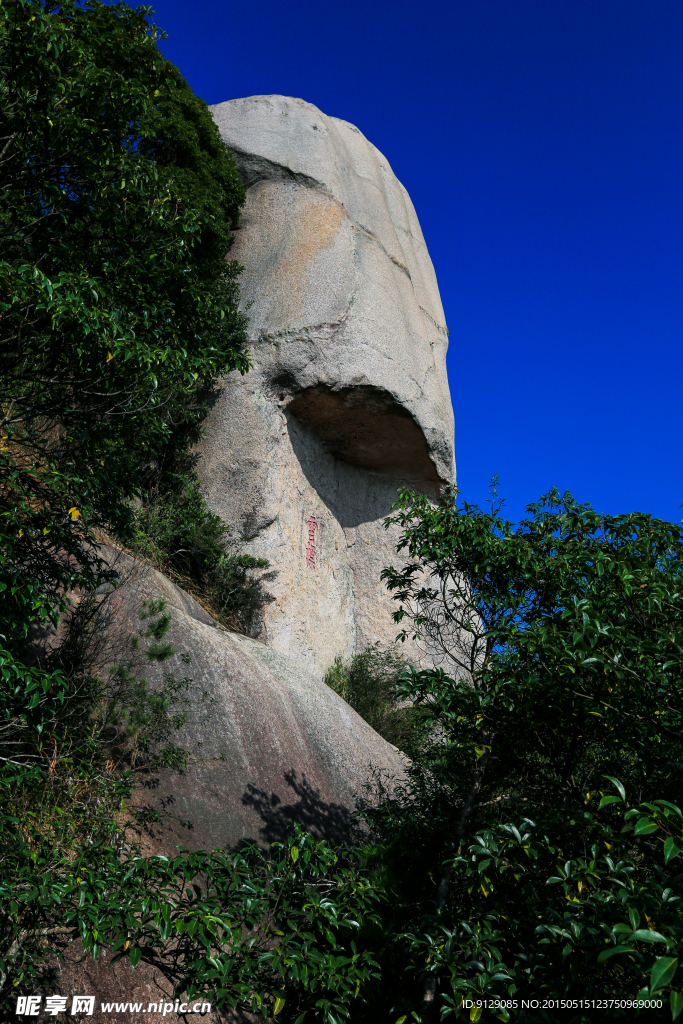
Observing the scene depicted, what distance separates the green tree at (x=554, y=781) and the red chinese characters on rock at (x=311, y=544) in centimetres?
797

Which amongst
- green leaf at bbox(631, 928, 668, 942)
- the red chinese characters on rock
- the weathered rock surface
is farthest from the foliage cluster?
green leaf at bbox(631, 928, 668, 942)

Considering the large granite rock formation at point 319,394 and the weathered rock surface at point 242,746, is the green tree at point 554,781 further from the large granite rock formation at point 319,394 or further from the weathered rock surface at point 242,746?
the large granite rock formation at point 319,394

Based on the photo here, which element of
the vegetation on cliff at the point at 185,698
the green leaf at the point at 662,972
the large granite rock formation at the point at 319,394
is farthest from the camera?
the large granite rock formation at the point at 319,394

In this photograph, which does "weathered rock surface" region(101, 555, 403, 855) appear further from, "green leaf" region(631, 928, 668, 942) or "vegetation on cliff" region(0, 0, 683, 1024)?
"green leaf" region(631, 928, 668, 942)

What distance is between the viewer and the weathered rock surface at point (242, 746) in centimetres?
712

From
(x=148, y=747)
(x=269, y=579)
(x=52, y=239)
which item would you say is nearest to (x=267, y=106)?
(x=269, y=579)

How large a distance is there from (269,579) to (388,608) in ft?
11.7

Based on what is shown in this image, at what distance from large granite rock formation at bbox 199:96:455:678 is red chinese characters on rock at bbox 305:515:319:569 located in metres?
0.04

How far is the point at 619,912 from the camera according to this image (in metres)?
2.56

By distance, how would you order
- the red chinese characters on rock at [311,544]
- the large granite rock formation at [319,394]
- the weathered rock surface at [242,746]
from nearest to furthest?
1. the weathered rock surface at [242,746]
2. the large granite rock formation at [319,394]
3. the red chinese characters on rock at [311,544]

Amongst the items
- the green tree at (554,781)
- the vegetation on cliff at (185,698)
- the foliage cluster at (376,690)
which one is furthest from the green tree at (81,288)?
the foliage cluster at (376,690)

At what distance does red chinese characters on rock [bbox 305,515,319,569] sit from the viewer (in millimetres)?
13820

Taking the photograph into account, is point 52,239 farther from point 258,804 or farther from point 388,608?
point 388,608

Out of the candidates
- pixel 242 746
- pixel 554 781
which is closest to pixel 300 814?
pixel 242 746
